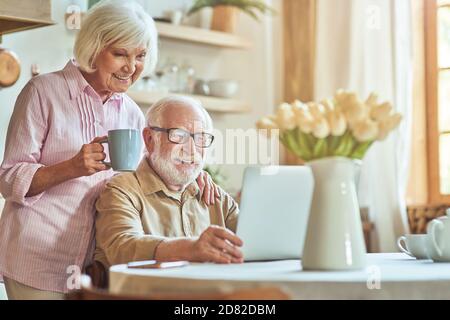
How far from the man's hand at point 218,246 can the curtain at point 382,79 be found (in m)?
2.90

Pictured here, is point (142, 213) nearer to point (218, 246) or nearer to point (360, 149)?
point (218, 246)

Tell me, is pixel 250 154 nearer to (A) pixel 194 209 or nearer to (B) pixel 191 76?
(B) pixel 191 76

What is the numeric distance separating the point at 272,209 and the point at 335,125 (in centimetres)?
35

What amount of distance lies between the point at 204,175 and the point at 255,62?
2.99 meters

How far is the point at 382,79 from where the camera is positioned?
15.9ft

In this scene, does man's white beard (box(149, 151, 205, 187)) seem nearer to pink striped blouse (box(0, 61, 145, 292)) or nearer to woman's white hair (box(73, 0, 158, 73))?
pink striped blouse (box(0, 61, 145, 292))

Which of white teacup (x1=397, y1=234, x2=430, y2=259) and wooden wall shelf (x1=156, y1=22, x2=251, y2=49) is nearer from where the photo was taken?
white teacup (x1=397, y1=234, x2=430, y2=259)

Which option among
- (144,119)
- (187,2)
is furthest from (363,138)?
(187,2)

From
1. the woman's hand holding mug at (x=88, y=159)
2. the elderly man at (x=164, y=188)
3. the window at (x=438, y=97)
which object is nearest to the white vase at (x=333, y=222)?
the elderly man at (x=164, y=188)

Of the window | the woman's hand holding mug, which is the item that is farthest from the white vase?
the window

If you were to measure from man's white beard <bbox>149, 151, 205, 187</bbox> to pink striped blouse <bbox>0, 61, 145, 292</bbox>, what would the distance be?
0.18 m

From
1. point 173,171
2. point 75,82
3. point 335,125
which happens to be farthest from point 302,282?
point 75,82

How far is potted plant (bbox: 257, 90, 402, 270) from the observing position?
1680 mm

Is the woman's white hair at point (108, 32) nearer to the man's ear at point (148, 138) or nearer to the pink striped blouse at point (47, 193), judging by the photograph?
the pink striped blouse at point (47, 193)
